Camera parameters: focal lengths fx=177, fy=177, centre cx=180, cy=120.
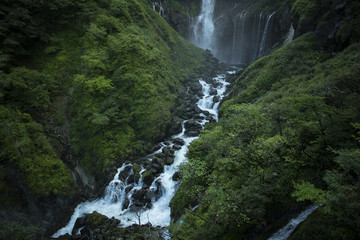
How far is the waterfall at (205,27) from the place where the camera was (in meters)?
54.1

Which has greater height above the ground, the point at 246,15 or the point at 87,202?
the point at 246,15

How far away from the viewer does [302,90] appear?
432 inches

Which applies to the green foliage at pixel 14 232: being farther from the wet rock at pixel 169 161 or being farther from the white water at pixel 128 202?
the wet rock at pixel 169 161

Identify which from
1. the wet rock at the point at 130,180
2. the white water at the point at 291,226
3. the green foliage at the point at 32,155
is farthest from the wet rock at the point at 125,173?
the white water at the point at 291,226

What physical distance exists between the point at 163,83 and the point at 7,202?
1824cm

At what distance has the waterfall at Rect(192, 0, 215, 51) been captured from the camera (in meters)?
54.1

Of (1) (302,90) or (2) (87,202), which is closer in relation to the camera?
(1) (302,90)

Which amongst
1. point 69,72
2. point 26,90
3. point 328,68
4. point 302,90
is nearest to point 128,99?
point 69,72

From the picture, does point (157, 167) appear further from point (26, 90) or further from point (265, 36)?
point (265, 36)

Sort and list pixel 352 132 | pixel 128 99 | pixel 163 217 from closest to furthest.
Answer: pixel 352 132, pixel 163 217, pixel 128 99

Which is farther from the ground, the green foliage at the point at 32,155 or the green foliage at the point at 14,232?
the green foliage at the point at 32,155

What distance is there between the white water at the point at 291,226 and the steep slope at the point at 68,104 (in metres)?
13.2

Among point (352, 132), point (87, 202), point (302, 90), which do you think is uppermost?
point (302, 90)

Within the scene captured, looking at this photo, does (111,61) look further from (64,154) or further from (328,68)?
(328,68)
